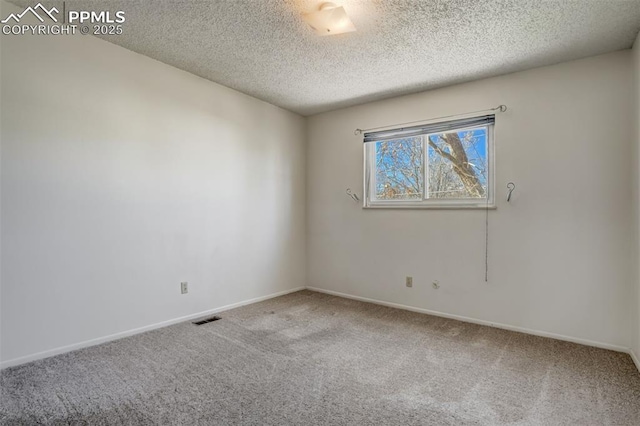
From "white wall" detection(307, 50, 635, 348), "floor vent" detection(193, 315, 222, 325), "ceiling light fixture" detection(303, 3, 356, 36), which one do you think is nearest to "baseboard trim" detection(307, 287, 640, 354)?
"white wall" detection(307, 50, 635, 348)

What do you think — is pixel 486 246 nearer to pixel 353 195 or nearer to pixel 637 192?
pixel 637 192

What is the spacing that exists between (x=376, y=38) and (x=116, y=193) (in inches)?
95.5

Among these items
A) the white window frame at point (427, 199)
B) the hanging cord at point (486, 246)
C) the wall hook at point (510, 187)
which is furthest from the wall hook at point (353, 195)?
the wall hook at point (510, 187)

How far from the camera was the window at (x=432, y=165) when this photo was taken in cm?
329

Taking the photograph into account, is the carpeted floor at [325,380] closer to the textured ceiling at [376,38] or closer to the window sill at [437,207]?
the window sill at [437,207]

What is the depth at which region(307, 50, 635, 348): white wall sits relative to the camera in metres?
2.62

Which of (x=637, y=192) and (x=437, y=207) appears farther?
(x=437, y=207)

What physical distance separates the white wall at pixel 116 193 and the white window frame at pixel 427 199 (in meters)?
1.29

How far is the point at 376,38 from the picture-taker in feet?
8.30

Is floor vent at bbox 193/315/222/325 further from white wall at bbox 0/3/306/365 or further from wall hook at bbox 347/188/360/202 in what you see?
wall hook at bbox 347/188/360/202

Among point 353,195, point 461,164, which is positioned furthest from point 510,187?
point 353,195

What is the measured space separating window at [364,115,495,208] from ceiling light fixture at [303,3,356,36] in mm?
1790

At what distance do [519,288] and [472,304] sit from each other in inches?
18.1

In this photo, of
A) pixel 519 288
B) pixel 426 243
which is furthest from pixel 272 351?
pixel 519 288
